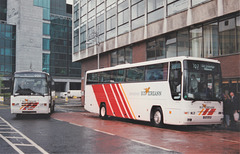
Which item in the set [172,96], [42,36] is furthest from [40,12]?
[172,96]

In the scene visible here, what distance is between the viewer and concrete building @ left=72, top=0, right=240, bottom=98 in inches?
727

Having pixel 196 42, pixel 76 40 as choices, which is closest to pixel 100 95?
pixel 196 42

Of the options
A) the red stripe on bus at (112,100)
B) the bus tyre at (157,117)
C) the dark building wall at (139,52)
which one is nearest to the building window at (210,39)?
the bus tyre at (157,117)

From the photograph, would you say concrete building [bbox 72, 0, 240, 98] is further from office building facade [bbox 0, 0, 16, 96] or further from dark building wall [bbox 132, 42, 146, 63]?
office building facade [bbox 0, 0, 16, 96]

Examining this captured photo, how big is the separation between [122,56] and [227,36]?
14.5 meters

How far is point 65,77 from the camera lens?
278 ft

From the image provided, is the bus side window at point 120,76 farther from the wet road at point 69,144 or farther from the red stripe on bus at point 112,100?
the wet road at point 69,144

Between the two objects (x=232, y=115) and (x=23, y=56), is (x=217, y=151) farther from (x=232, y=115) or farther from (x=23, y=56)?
(x=23, y=56)

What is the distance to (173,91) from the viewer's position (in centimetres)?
1440

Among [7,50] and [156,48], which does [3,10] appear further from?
[156,48]

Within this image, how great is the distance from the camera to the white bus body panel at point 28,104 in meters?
19.5

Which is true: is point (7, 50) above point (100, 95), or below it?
above

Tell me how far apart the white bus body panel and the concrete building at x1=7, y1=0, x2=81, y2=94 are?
54534mm

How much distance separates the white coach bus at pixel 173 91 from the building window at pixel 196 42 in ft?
18.9
